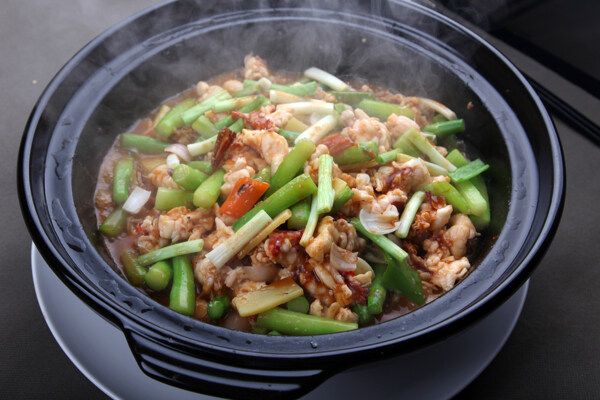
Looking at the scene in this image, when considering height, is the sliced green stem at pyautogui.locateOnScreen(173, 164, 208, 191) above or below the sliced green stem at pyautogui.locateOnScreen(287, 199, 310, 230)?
above

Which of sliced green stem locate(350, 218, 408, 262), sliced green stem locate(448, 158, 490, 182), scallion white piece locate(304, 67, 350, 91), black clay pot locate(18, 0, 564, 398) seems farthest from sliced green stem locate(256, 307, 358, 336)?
scallion white piece locate(304, 67, 350, 91)

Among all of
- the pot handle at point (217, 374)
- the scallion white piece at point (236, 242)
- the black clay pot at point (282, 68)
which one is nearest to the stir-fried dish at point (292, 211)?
the scallion white piece at point (236, 242)

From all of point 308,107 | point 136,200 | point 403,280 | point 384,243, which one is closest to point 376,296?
point 403,280

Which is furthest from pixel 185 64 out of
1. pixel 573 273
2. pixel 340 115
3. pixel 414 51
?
pixel 573 273

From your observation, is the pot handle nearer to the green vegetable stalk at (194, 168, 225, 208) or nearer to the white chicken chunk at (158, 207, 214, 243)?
the white chicken chunk at (158, 207, 214, 243)

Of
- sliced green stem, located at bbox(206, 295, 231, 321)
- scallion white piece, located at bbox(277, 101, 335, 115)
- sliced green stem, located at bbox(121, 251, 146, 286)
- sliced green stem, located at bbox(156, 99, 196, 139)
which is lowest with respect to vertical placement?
sliced green stem, located at bbox(206, 295, 231, 321)

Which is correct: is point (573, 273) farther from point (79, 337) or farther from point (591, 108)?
point (79, 337)
